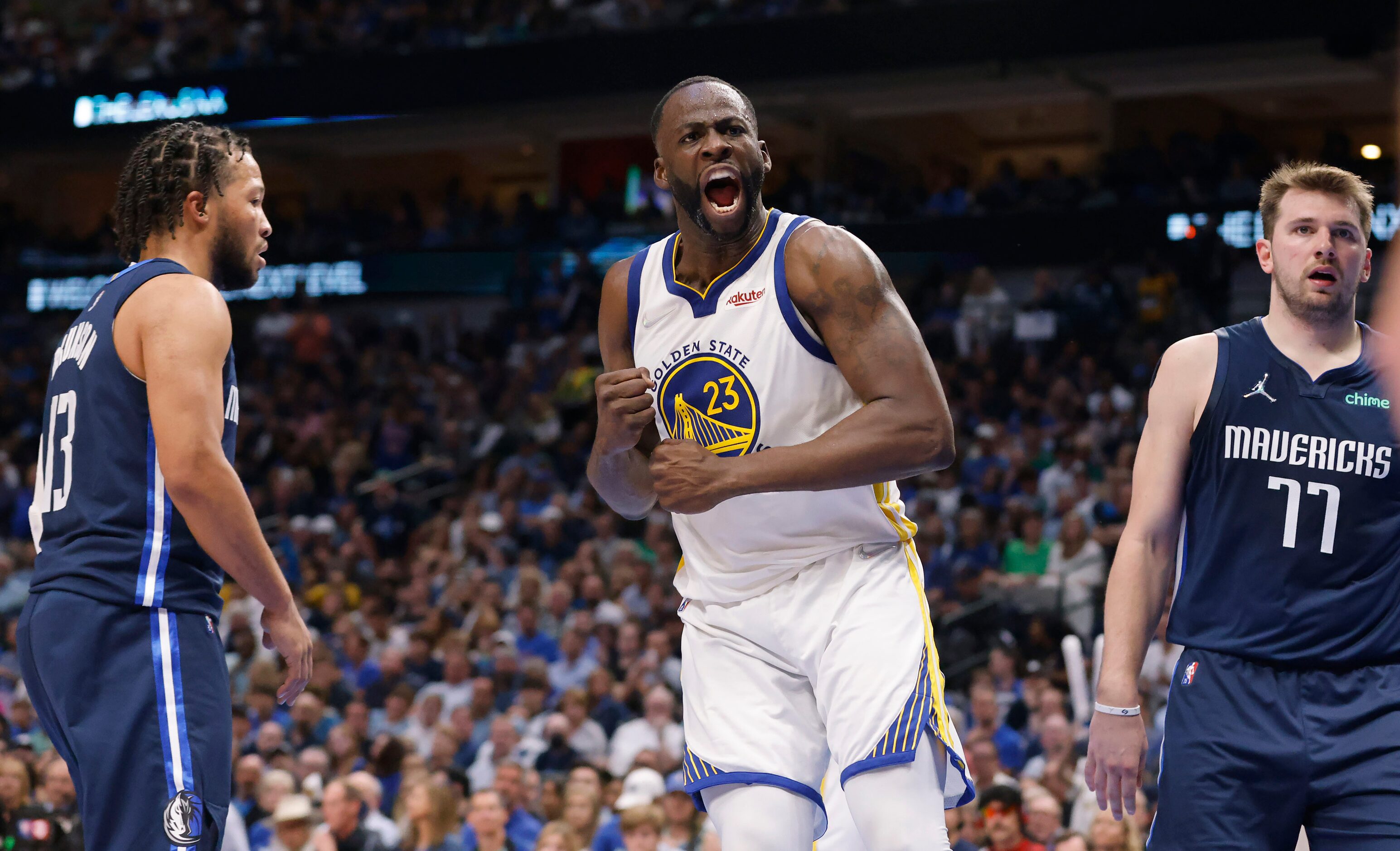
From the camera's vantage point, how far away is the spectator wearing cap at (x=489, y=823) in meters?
8.38

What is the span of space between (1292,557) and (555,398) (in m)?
14.0

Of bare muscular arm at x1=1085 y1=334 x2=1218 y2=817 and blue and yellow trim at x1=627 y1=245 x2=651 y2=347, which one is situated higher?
blue and yellow trim at x1=627 y1=245 x2=651 y2=347

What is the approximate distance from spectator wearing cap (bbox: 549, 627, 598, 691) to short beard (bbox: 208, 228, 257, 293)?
24.8 ft

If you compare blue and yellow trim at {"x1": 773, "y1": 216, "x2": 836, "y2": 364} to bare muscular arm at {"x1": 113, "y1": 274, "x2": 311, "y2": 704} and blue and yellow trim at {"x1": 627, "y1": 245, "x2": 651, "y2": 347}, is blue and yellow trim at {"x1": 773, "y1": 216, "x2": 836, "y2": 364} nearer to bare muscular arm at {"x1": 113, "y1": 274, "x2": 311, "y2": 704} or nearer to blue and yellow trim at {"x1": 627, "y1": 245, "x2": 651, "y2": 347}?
blue and yellow trim at {"x1": 627, "y1": 245, "x2": 651, "y2": 347}

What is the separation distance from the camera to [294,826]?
27.5ft

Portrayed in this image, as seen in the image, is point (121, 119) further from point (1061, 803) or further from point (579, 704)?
point (1061, 803)

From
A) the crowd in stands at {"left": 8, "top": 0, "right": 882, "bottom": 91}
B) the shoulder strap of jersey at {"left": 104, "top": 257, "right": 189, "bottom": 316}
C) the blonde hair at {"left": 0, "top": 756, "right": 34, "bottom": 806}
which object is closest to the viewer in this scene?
the shoulder strap of jersey at {"left": 104, "top": 257, "right": 189, "bottom": 316}

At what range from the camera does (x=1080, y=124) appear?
22.4 meters

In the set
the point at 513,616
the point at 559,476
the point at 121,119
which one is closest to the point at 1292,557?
the point at 513,616

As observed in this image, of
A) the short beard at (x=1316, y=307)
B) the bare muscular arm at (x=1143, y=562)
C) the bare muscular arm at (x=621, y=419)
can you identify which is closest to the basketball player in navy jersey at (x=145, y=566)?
the bare muscular arm at (x=621, y=419)

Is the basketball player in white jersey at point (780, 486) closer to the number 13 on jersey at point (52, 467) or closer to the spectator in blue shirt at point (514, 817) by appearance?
the number 13 on jersey at point (52, 467)

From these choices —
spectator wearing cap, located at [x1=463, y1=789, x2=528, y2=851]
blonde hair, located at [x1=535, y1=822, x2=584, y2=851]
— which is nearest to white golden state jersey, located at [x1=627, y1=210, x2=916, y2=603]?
blonde hair, located at [x1=535, y1=822, x2=584, y2=851]

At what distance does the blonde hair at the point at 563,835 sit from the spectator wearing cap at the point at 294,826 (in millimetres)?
1401

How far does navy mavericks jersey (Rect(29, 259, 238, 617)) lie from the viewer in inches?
134
